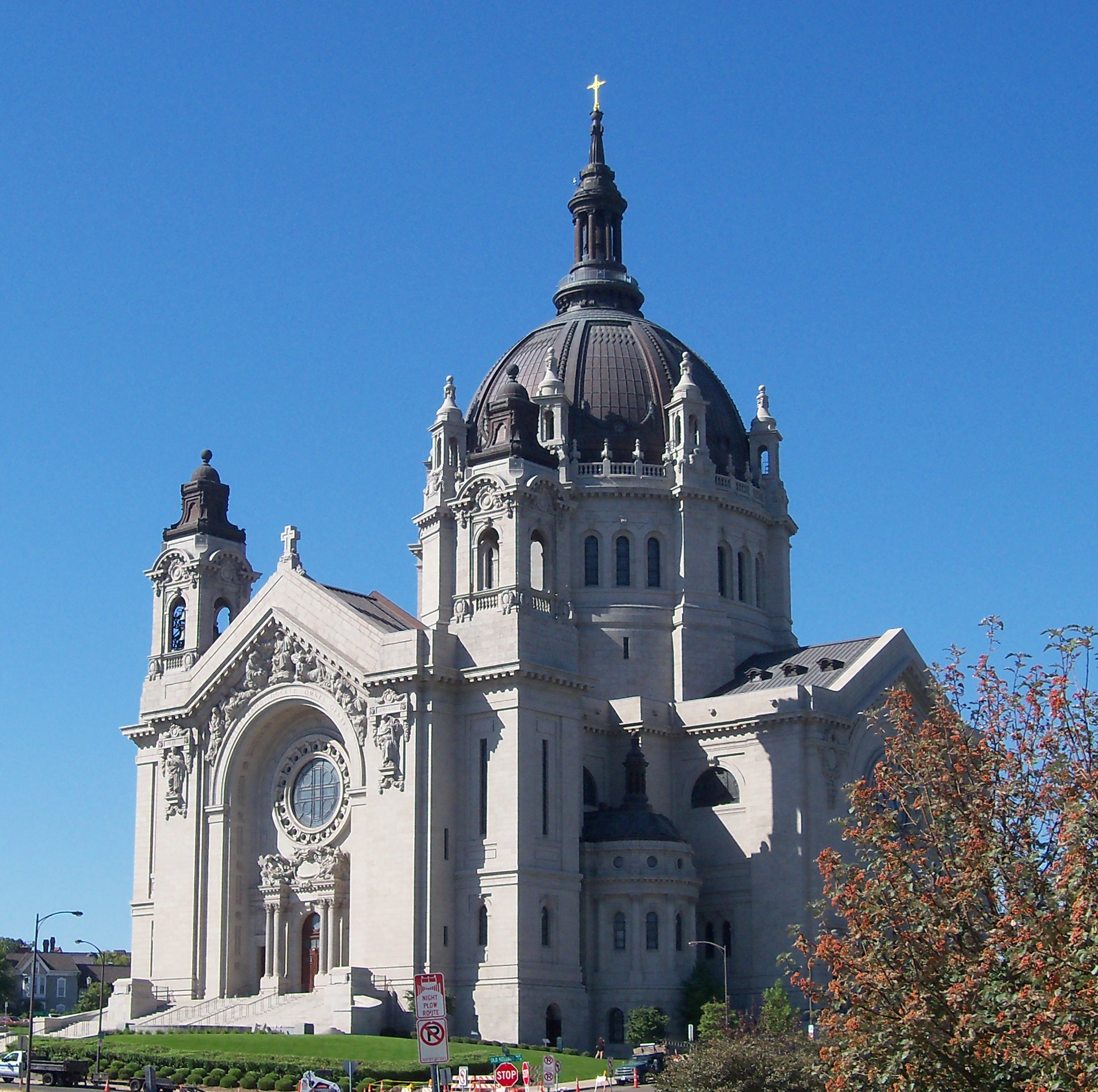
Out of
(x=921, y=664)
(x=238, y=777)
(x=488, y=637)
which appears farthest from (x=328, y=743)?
(x=921, y=664)

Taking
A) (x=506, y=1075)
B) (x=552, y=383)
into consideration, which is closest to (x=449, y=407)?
(x=552, y=383)

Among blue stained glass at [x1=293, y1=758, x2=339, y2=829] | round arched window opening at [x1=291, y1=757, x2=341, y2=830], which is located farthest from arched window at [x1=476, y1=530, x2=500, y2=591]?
blue stained glass at [x1=293, y1=758, x2=339, y2=829]

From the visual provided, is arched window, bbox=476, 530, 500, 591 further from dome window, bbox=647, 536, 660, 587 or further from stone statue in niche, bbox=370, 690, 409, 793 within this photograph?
dome window, bbox=647, 536, 660, 587

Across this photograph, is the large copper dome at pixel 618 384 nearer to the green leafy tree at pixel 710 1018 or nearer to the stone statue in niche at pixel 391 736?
the stone statue in niche at pixel 391 736

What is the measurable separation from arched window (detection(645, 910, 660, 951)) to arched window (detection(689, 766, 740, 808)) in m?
7.46

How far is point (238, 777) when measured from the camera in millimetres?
74938

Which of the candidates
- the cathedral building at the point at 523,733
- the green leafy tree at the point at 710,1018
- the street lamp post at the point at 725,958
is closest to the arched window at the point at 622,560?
the cathedral building at the point at 523,733

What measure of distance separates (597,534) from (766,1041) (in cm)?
3955

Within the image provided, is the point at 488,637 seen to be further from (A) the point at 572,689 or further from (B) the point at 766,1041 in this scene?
(B) the point at 766,1041

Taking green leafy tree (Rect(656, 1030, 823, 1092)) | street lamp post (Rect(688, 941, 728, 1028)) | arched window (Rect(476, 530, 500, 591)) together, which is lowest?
green leafy tree (Rect(656, 1030, 823, 1092))

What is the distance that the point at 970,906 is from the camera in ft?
92.0

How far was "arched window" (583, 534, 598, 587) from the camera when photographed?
81.8 metres

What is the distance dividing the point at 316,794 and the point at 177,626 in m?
13.3

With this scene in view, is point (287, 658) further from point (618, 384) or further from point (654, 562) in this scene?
point (618, 384)
